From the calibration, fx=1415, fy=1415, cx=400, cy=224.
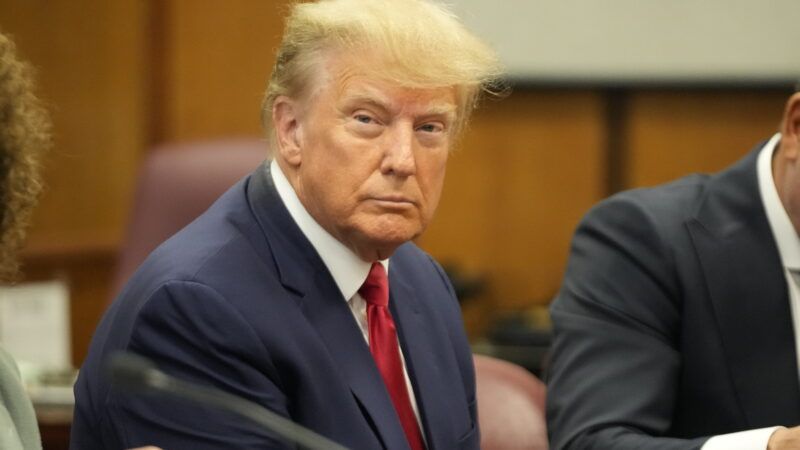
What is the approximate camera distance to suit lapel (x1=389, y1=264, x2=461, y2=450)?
200 centimetres

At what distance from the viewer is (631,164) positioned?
497cm

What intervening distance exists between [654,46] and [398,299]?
3030 millimetres

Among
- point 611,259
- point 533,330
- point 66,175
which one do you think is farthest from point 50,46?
point 611,259

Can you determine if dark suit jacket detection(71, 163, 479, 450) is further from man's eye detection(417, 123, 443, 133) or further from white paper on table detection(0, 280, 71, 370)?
white paper on table detection(0, 280, 71, 370)

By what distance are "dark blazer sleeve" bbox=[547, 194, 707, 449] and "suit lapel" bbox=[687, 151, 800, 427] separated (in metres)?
0.07

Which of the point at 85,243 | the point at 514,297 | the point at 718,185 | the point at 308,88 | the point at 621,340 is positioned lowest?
the point at 514,297

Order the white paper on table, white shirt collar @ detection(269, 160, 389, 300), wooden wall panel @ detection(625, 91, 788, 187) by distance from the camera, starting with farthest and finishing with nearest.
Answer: wooden wall panel @ detection(625, 91, 788, 187) → the white paper on table → white shirt collar @ detection(269, 160, 389, 300)

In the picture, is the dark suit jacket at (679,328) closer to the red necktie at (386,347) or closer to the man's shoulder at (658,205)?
the man's shoulder at (658,205)

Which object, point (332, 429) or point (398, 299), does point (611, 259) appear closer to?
point (398, 299)

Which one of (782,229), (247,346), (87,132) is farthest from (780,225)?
(87,132)

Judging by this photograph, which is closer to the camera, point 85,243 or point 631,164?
point 85,243

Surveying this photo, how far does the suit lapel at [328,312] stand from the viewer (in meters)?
1.88

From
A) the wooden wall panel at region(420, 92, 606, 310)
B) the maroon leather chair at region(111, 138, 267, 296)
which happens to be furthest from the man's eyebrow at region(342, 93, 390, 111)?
the wooden wall panel at region(420, 92, 606, 310)

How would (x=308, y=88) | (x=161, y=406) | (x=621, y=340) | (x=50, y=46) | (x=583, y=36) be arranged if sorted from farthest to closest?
(x=583, y=36)
(x=50, y=46)
(x=621, y=340)
(x=308, y=88)
(x=161, y=406)
